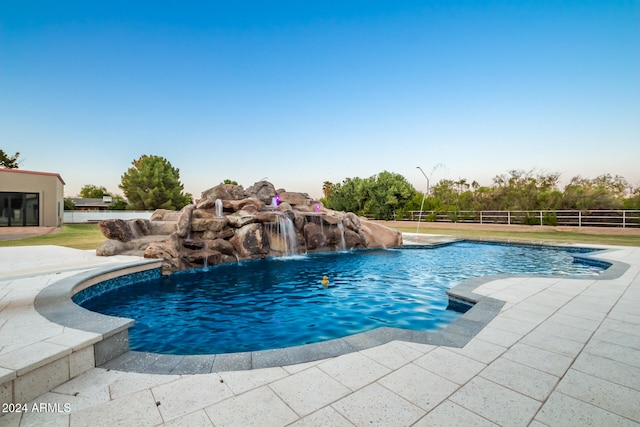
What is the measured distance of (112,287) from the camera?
631 centimetres

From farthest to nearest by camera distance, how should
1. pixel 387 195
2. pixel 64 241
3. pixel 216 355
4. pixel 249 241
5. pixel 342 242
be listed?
pixel 387 195, pixel 64 241, pixel 342 242, pixel 249 241, pixel 216 355

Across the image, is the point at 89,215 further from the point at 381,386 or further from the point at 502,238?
the point at 502,238

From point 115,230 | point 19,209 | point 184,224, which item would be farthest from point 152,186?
point 184,224

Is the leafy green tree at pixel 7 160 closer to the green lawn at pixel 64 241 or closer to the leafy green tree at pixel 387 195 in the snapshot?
the green lawn at pixel 64 241

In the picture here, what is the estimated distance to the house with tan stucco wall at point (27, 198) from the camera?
18.7 metres

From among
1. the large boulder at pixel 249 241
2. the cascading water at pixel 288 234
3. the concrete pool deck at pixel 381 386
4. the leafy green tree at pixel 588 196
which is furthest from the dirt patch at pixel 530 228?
the concrete pool deck at pixel 381 386

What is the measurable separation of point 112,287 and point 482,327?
294 inches

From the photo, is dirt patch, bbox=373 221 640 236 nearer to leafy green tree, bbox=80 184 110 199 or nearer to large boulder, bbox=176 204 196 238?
large boulder, bbox=176 204 196 238

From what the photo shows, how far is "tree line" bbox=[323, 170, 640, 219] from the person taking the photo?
62.3 ft

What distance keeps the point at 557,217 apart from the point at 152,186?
42.2m

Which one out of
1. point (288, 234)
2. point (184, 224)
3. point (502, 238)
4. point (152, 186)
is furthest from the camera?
point (152, 186)

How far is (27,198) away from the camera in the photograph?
1945 centimetres

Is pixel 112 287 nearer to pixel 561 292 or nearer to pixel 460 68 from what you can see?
pixel 561 292

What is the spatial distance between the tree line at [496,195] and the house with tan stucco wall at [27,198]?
29.2 meters
